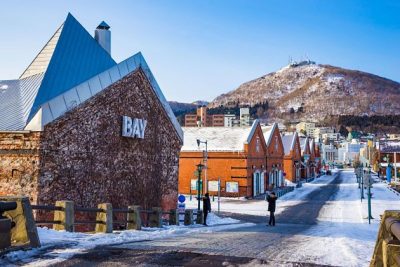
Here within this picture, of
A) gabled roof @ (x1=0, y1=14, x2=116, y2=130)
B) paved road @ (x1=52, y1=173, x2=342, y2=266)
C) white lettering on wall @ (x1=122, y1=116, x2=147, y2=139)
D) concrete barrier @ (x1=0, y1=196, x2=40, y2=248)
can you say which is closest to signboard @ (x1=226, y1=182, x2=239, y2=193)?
white lettering on wall @ (x1=122, y1=116, x2=147, y2=139)

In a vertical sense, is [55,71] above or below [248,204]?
above

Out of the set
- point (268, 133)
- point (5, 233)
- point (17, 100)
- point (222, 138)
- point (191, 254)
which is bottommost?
point (191, 254)

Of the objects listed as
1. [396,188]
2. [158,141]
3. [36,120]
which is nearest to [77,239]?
[36,120]

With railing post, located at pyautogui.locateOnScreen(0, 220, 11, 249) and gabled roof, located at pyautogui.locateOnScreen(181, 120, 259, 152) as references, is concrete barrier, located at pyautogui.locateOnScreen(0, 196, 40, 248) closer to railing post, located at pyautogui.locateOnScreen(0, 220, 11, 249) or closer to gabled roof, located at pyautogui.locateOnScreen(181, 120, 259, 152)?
railing post, located at pyautogui.locateOnScreen(0, 220, 11, 249)

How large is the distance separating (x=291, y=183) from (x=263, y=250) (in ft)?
185

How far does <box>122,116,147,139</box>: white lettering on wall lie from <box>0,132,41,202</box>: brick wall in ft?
17.2

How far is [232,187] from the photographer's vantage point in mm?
42219

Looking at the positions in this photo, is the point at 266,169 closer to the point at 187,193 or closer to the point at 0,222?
the point at 187,193

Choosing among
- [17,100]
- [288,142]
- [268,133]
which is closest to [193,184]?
[268,133]

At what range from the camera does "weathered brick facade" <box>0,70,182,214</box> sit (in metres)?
14.2

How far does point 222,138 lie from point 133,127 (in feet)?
85.3

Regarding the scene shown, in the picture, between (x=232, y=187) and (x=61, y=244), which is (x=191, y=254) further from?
(x=232, y=187)

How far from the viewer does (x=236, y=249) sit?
32.7 feet

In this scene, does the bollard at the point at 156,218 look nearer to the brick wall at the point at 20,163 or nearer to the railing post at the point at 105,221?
the railing post at the point at 105,221
